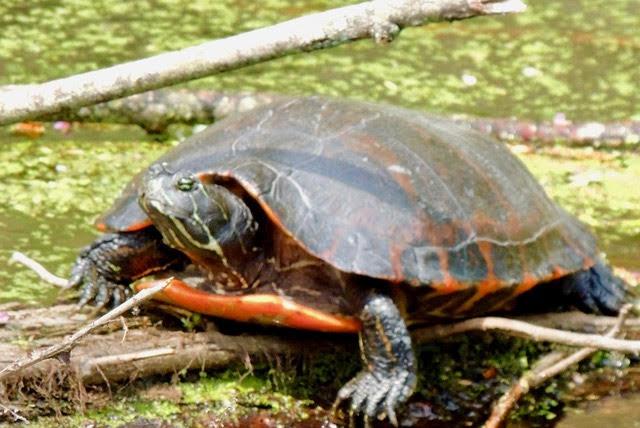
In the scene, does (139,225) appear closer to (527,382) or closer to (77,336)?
(77,336)

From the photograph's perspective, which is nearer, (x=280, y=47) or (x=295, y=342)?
(x=280, y=47)

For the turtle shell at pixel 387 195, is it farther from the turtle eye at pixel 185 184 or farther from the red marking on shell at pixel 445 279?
the turtle eye at pixel 185 184

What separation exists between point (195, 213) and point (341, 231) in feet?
1.29

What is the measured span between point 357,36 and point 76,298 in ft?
3.96

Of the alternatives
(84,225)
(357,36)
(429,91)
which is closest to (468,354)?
→ (357,36)

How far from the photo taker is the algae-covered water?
500 cm

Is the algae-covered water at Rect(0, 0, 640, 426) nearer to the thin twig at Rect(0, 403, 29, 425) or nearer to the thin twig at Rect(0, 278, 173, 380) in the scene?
A: the thin twig at Rect(0, 403, 29, 425)

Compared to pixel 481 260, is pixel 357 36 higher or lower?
higher

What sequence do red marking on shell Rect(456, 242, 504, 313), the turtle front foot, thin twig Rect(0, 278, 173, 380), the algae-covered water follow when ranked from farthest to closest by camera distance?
the algae-covered water → the turtle front foot → red marking on shell Rect(456, 242, 504, 313) → thin twig Rect(0, 278, 173, 380)

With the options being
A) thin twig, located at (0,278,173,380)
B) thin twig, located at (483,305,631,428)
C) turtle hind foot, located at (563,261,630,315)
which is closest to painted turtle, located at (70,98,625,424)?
turtle hind foot, located at (563,261,630,315)

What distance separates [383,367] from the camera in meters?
3.21

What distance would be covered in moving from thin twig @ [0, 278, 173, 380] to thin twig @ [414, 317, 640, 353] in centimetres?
95

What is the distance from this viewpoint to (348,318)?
329 cm

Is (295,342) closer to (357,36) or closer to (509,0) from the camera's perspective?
(357,36)
